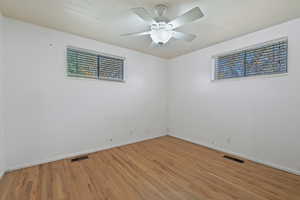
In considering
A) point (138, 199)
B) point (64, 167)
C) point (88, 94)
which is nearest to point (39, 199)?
point (64, 167)

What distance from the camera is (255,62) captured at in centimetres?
266

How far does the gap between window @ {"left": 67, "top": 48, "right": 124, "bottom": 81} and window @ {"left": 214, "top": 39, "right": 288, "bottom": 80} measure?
2580mm

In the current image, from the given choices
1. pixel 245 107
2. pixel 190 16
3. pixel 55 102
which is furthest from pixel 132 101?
pixel 245 107

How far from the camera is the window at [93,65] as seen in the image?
2.77 metres

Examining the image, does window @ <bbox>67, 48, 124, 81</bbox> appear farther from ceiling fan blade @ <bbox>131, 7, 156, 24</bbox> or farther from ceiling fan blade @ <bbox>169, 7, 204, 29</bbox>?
ceiling fan blade @ <bbox>169, 7, 204, 29</bbox>

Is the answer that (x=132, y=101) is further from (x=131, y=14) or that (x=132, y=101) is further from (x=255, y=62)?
(x=255, y=62)

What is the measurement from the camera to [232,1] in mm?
1767

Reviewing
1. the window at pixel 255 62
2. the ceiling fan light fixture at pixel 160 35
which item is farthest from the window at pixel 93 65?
the window at pixel 255 62

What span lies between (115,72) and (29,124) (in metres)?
2.02

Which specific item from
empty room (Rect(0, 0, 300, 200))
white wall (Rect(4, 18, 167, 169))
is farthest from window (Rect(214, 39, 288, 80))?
white wall (Rect(4, 18, 167, 169))

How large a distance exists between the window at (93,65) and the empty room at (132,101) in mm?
23

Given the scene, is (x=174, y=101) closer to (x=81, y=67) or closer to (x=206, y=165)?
(x=206, y=165)

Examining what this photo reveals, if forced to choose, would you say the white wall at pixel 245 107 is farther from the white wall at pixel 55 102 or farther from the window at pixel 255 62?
the white wall at pixel 55 102

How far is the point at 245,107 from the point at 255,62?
0.95m
